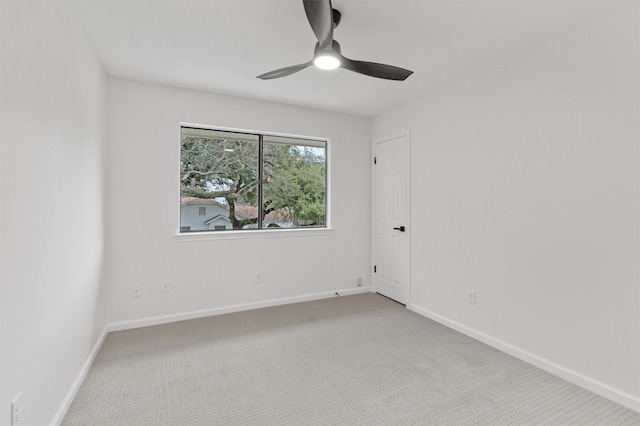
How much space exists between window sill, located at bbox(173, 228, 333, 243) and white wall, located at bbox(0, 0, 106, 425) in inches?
40.5

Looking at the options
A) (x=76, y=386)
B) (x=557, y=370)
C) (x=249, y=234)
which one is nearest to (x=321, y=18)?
(x=249, y=234)

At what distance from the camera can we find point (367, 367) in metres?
2.35

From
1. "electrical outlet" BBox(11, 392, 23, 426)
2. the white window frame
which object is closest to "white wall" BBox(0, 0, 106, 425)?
"electrical outlet" BBox(11, 392, 23, 426)

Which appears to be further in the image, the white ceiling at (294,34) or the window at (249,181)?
the window at (249,181)

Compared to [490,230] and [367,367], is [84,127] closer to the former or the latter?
[367,367]

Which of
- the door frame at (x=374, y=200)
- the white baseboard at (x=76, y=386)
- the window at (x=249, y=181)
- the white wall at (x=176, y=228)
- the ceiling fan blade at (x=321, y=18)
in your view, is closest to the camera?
the ceiling fan blade at (x=321, y=18)

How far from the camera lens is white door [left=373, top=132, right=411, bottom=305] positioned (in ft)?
12.3

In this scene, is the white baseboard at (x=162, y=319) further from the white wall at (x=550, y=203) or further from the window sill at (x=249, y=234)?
the white wall at (x=550, y=203)

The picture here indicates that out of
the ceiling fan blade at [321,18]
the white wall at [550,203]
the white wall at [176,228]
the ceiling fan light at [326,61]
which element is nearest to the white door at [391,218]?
the white wall at [176,228]

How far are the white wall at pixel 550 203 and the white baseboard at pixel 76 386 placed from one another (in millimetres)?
3007

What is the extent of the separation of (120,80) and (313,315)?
3.00 metres

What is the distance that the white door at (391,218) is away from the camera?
3.74 m

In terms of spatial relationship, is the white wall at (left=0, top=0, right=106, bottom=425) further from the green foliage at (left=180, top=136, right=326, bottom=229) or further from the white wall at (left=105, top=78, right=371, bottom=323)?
the green foliage at (left=180, top=136, right=326, bottom=229)

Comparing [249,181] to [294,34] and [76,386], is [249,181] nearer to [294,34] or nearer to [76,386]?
[294,34]
